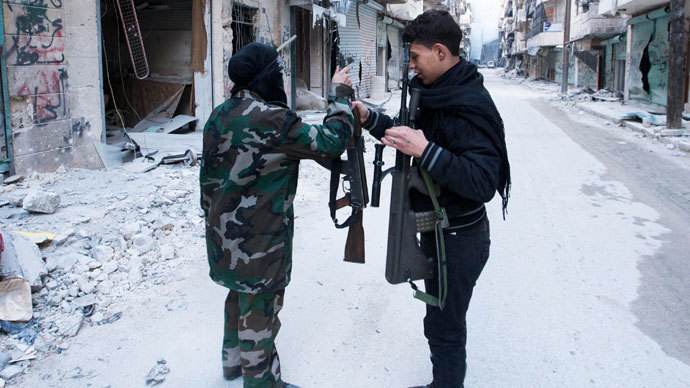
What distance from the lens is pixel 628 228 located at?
5.64 m

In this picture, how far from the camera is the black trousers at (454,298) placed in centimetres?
234

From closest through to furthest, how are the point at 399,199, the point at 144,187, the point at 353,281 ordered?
the point at 399,199
the point at 353,281
the point at 144,187

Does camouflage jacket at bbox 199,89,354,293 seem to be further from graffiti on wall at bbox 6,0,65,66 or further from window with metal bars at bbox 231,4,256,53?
window with metal bars at bbox 231,4,256,53

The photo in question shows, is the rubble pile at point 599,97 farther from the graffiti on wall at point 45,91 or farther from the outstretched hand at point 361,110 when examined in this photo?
the outstretched hand at point 361,110

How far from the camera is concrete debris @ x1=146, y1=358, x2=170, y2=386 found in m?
2.95

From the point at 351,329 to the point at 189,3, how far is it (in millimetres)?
9287

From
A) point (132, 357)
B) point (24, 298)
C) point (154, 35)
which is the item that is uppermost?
point (154, 35)

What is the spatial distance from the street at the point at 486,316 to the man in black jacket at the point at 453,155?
69 cm

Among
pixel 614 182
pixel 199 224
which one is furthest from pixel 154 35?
pixel 614 182

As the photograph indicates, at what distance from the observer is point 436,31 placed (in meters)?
2.19

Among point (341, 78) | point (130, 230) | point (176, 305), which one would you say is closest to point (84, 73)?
point (130, 230)

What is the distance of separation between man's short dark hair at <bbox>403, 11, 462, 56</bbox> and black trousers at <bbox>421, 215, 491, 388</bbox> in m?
0.74

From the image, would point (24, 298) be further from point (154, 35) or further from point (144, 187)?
point (154, 35)

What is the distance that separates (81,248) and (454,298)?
3.18 meters
